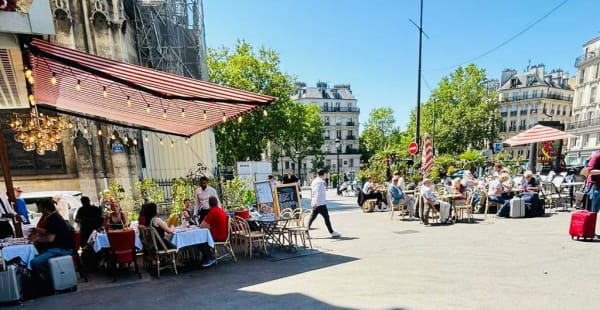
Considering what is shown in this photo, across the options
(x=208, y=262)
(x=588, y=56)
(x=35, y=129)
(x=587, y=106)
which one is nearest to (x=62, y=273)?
(x=208, y=262)

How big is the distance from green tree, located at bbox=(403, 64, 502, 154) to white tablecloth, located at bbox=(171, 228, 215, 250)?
112ft

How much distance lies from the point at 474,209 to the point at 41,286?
11611mm

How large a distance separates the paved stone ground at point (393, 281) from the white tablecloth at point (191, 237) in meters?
0.55

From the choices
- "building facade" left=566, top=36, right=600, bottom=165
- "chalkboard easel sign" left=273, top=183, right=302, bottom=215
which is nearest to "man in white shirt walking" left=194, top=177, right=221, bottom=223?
"chalkboard easel sign" left=273, top=183, right=302, bottom=215

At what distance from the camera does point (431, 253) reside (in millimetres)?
5680

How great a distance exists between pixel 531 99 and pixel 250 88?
171ft

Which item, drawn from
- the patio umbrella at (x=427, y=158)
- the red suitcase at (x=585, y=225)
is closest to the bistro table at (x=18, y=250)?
the red suitcase at (x=585, y=225)

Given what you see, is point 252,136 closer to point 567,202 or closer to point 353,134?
point 567,202

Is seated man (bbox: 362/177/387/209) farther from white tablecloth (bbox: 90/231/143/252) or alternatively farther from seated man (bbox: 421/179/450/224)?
white tablecloth (bbox: 90/231/143/252)

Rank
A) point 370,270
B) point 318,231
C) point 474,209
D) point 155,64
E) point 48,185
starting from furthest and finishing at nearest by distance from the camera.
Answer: point 155,64 → point 48,185 → point 474,209 → point 318,231 → point 370,270

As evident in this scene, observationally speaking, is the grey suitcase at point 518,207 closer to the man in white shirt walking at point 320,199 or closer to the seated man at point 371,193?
the seated man at point 371,193

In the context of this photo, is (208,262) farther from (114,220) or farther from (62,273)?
(114,220)

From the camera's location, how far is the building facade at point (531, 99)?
50.1 m

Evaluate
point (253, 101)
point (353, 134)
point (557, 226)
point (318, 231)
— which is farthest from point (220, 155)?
point (353, 134)
